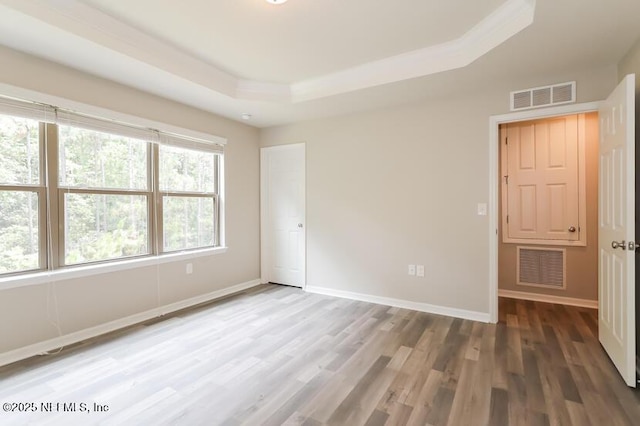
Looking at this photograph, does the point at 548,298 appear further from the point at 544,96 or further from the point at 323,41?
the point at 323,41

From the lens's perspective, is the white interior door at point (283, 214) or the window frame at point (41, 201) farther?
the white interior door at point (283, 214)

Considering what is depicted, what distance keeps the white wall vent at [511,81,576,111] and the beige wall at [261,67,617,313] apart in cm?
7

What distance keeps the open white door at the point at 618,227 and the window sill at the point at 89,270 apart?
13.2ft

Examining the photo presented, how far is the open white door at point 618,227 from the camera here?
2.07m

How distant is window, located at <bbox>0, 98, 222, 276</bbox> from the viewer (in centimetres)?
255

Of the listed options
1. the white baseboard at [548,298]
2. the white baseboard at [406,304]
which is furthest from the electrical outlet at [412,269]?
the white baseboard at [548,298]

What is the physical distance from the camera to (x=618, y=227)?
7.30ft

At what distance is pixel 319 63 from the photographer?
10.4 feet

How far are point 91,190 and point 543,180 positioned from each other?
5158mm

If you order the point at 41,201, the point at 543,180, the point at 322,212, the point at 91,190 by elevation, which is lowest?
the point at 322,212

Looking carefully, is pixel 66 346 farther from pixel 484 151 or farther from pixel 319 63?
pixel 484 151

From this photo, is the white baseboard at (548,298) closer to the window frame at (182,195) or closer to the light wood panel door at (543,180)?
the light wood panel door at (543,180)

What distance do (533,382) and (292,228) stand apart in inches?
131

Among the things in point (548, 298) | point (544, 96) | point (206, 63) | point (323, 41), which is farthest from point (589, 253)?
point (206, 63)
